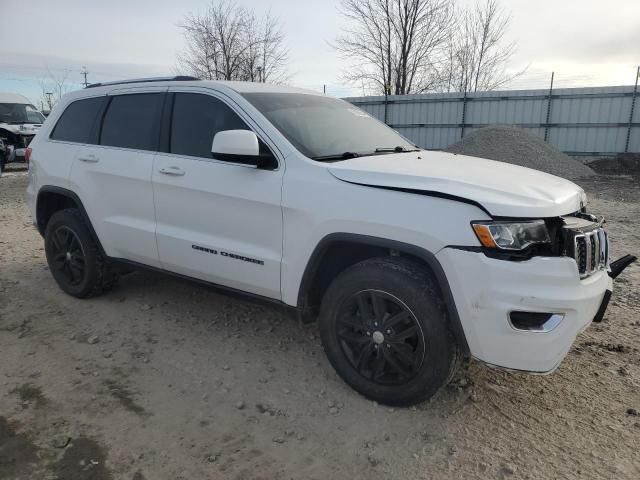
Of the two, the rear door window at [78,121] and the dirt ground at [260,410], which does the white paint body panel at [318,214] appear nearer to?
the rear door window at [78,121]

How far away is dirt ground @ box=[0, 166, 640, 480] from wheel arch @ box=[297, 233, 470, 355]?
526 millimetres

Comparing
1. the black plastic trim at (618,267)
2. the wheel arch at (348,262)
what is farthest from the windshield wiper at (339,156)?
the black plastic trim at (618,267)

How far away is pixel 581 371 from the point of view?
3.30 m

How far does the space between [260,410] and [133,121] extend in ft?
8.31

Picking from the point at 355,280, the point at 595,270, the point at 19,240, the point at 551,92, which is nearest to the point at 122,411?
the point at 355,280

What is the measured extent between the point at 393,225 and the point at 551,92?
741 inches

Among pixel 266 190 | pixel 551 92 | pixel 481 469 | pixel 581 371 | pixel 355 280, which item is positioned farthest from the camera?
pixel 551 92

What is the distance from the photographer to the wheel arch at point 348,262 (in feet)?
8.36

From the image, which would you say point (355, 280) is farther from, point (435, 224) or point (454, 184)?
point (454, 184)

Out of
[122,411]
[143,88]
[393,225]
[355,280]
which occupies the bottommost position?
[122,411]

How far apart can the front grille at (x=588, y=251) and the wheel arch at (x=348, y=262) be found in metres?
0.67

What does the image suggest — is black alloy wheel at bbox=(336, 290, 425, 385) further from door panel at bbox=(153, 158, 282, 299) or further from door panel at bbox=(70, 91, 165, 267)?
door panel at bbox=(70, 91, 165, 267)

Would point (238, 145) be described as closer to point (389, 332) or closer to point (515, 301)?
point (389, 332)

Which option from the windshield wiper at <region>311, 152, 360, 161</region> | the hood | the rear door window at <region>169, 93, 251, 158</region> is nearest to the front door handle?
the rear door window at <region>169, 93, 251, 158</region>
